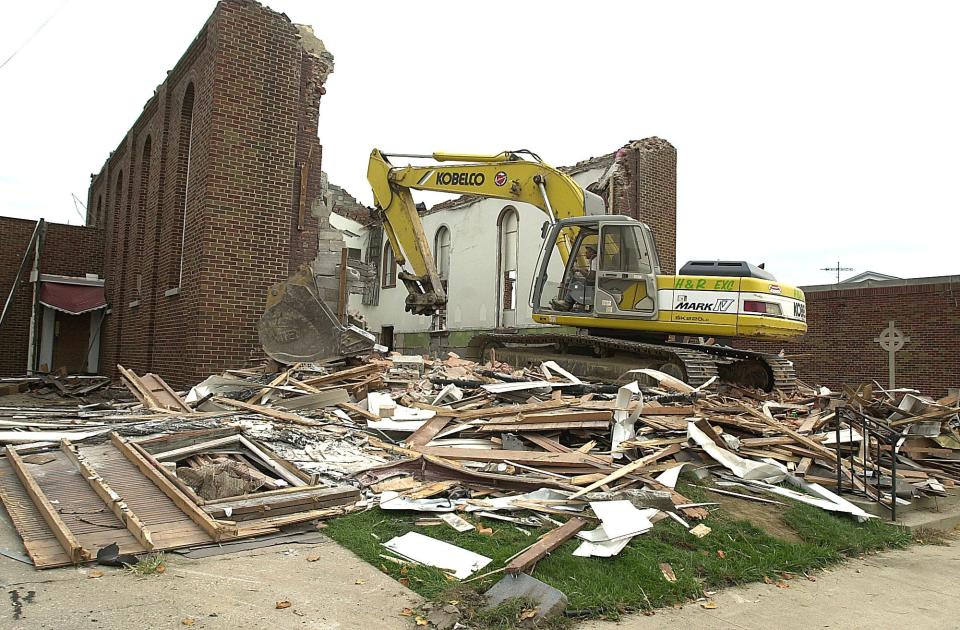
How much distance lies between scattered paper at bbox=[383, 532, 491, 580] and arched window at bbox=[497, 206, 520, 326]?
17.8 meters

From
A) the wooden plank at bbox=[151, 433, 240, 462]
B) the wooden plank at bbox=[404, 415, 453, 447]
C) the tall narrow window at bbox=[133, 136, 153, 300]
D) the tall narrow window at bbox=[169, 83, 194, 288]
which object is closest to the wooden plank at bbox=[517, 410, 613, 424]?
the wooden plank at bbox=[404, 415, 453, 447]

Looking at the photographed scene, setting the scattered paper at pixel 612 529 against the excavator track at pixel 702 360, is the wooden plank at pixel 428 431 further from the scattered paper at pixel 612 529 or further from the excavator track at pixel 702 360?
the excavator track at pixel 702 360

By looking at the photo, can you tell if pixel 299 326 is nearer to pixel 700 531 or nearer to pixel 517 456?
pixel 517 456

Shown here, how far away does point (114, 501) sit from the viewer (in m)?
4.62

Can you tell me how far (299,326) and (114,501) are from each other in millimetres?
6315

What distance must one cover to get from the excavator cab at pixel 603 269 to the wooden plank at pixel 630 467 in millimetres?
4600

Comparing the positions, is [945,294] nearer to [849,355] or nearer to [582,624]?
[849,355]

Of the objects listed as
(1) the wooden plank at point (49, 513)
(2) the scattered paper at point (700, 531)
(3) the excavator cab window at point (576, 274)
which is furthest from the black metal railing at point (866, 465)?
(1) the wooden plank at point (49, 513)

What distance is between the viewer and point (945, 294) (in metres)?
19.1

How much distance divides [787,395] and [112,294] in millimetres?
16888

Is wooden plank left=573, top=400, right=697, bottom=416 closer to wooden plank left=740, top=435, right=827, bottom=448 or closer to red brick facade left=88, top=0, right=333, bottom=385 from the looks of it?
wooden plank left=740, top=435, right=827, bottom=448

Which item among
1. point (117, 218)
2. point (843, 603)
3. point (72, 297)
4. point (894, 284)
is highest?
point (117, 218)

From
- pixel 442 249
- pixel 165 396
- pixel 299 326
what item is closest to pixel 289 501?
pixel 165 396

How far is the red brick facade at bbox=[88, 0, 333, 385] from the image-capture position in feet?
37.2
